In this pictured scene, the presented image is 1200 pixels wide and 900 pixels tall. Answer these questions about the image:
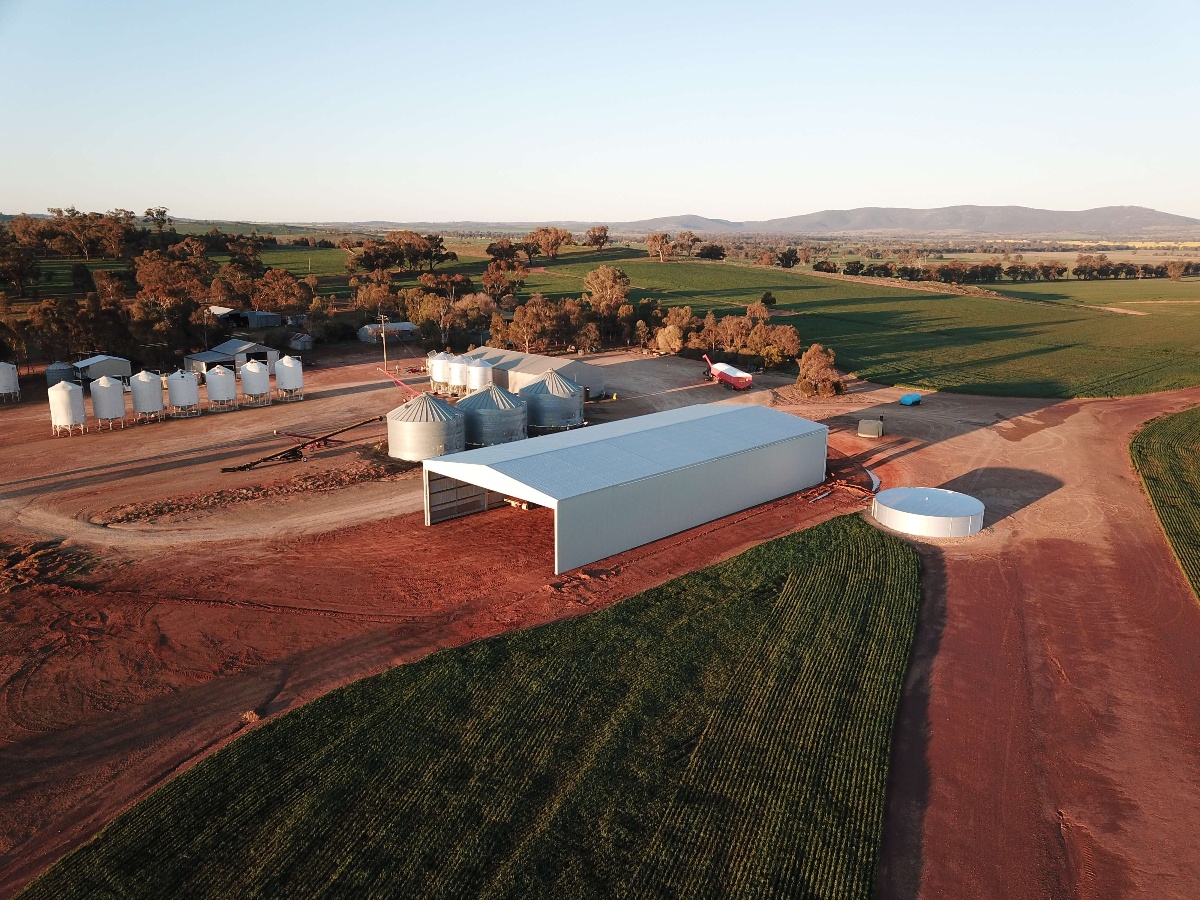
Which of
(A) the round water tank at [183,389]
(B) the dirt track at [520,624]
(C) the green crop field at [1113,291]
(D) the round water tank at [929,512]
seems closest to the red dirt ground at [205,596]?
(B) the dirt track at [520,624]

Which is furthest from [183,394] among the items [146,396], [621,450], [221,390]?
[621,450]

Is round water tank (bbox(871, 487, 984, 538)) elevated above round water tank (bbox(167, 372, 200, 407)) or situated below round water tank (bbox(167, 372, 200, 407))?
below

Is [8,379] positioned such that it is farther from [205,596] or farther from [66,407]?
[205,596]

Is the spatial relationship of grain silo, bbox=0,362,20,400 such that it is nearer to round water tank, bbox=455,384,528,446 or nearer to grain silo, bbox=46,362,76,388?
grain silo, bbox=46,362,76,388

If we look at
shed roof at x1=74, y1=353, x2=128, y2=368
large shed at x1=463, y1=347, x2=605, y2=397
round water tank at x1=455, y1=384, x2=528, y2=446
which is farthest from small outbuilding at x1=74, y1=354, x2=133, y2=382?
round water tank at x1=455, y1=384, x2=528, y2=446

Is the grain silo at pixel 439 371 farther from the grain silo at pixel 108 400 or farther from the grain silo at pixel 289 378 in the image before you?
the grain silo at pixel 108 400

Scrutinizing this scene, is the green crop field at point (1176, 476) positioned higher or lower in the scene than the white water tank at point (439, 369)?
lower

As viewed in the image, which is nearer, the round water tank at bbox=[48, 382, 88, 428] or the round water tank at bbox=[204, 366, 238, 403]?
the round water tank at bbox=[48, 382, 88, 428]
